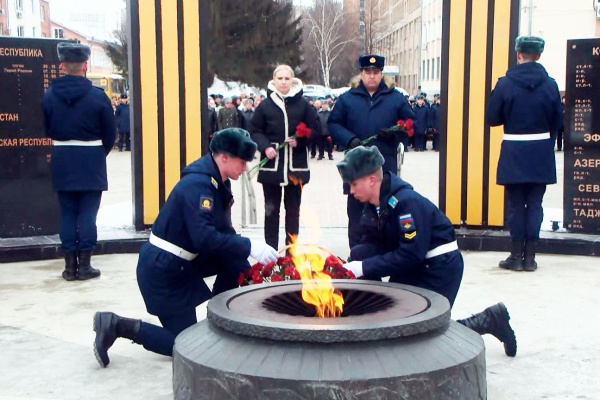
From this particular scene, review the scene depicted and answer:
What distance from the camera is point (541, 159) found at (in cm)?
708

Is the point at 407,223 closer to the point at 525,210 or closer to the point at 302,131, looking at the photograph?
the point at 302,131

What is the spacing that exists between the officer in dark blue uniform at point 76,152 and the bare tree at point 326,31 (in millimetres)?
50759

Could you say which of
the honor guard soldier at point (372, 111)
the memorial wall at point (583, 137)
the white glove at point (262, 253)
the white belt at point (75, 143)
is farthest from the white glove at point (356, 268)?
the memorial wall at point (583, 137)

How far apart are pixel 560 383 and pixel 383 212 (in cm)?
133

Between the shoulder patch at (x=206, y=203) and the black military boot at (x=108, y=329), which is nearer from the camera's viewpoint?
the shoulder patch at (x=206, y=203)

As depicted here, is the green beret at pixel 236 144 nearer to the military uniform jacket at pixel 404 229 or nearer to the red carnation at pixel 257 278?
the red carnation at pixel 257 278

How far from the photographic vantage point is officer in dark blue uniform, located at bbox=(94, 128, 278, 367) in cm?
429

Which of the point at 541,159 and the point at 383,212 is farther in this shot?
the point at 541,159

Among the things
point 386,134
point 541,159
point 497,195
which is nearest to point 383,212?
point 386,134

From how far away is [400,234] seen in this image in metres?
4.27

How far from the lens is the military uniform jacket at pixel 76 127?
685cm

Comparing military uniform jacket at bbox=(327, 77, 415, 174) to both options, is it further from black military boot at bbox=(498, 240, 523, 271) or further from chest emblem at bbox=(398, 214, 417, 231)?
chest emblem at bbox=(398, 214, 417, 231)

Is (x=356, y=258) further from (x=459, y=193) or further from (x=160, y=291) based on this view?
(x=459, y=193)

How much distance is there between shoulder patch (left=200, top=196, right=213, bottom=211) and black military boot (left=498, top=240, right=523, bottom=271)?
12.6 feet
